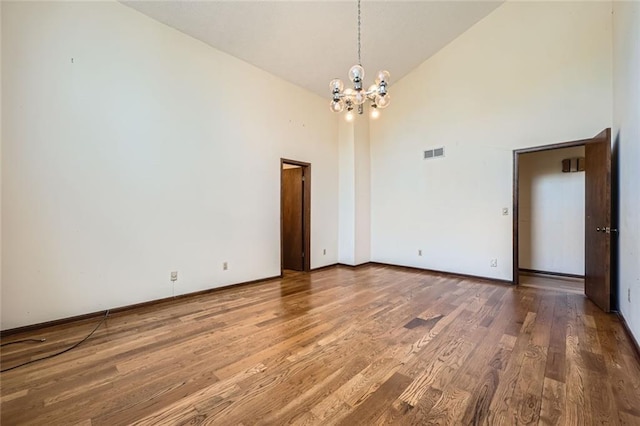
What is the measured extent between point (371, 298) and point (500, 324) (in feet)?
4.85

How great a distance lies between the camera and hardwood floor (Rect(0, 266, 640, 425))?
64.3 inches

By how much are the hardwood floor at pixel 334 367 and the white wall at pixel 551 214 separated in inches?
74.7

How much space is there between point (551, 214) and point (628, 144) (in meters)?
2.77

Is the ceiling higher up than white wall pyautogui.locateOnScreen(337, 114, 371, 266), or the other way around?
the ceiling

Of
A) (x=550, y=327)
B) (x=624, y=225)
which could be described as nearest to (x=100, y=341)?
(x=550, y=327)

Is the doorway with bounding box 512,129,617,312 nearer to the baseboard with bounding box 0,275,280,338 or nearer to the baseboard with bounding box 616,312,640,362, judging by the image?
the baseboard with bounding box 616,312,640,362

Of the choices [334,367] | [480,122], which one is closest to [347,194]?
[480,122]

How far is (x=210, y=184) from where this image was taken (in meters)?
4.14

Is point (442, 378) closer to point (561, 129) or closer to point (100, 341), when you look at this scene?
point (100, 341)

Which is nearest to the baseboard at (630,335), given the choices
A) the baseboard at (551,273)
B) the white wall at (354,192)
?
the baseboard at (551,273)

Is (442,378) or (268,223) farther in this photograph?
(268,223)

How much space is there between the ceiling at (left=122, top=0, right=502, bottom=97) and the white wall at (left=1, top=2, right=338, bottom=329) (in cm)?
29

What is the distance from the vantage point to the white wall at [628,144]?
2432mm

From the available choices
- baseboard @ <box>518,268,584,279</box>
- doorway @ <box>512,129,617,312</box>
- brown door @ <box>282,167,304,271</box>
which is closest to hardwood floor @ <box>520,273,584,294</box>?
baseboard @ <box>518,268,584,279</box>
